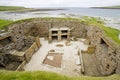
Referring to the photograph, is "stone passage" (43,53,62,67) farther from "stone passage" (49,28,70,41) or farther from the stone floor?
"stone passage" (49,28,70,41)

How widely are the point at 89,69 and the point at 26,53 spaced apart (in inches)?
251

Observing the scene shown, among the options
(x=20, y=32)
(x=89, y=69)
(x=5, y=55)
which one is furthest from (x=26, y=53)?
(x=20, y=32)

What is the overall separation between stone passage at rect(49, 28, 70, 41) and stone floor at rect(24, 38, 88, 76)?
58.4 inches

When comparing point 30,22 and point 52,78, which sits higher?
point 30,22

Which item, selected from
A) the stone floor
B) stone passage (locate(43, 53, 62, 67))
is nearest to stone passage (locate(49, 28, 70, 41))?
the stone floor

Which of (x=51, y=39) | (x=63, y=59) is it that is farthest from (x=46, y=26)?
(x=63, y=59)

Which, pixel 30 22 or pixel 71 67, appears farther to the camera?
pixel 30 22

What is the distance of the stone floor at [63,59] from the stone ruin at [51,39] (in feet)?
2.69

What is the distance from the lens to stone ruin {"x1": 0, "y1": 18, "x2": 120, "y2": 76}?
9984 mm

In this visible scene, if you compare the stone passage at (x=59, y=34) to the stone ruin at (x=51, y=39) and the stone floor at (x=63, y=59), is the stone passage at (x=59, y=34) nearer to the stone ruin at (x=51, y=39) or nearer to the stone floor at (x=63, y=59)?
the stone ruin at (x=51, y=39)

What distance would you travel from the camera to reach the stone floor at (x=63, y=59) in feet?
36.1

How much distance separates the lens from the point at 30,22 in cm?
2034

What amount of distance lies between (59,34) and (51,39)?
1.47 meters

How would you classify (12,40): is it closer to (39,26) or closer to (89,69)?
(39,26)
